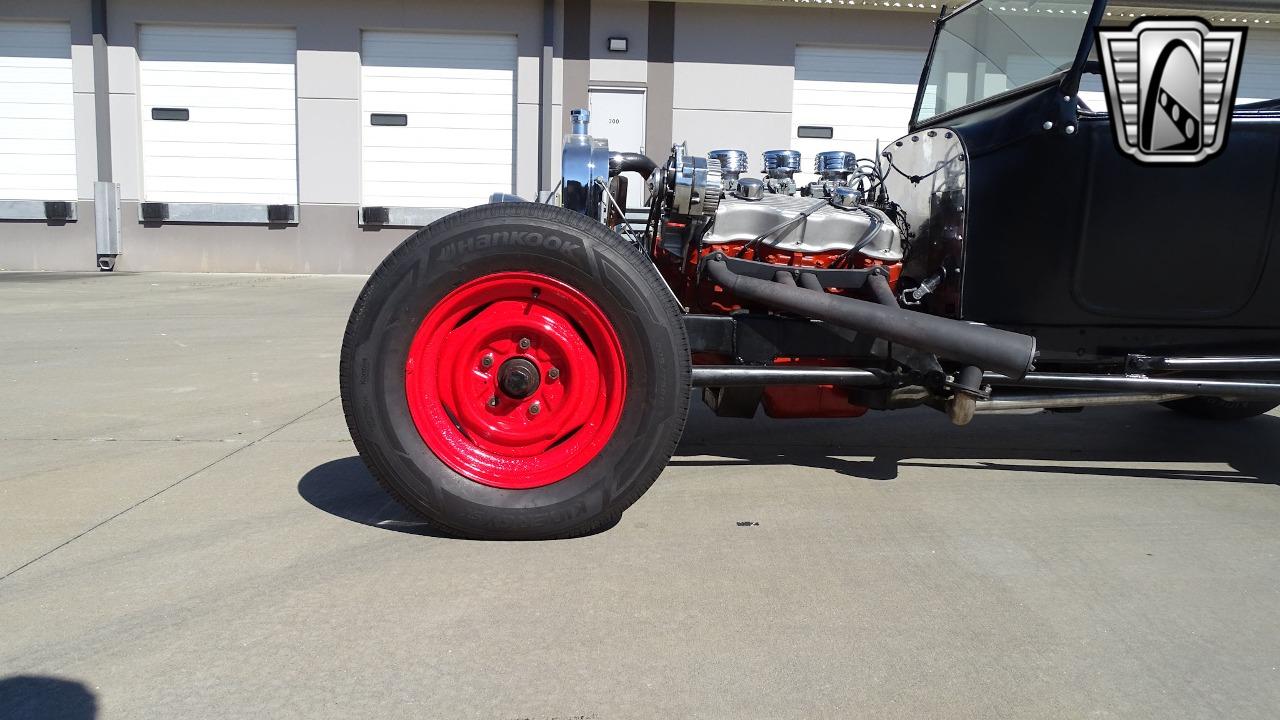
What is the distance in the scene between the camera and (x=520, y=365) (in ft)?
8.62

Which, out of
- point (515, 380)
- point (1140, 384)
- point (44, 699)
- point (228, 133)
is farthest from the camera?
point (228, 133)

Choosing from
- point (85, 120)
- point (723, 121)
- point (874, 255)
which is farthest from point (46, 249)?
point (874, 255)

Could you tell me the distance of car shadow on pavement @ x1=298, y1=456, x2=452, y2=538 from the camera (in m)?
2.77

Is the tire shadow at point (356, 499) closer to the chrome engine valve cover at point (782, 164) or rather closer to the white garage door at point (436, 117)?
the chrome engine valve cover at point (782, 164)

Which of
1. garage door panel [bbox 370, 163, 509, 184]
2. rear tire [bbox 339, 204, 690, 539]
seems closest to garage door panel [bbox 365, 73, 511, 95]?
garage door panel [bbox 370, 163, 509, 184]

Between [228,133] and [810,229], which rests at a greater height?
[228,133]

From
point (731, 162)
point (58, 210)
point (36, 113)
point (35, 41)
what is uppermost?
point (35, 41)

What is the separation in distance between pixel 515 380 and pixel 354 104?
38.1 feet

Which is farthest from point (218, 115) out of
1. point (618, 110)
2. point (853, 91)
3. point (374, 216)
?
point (853, 91)

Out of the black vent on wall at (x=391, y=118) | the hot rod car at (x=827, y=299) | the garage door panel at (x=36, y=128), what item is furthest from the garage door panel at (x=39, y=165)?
the hot rod car at (x=827, y=299)

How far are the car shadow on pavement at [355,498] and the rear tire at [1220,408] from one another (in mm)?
3601

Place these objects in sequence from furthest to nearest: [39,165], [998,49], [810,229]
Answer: [39,165], [998,49], [810,229]

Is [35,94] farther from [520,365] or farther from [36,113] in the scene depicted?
[520,365]

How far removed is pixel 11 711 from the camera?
1731 millimetres
